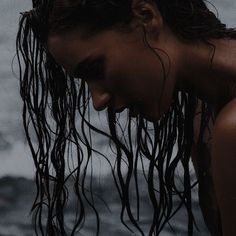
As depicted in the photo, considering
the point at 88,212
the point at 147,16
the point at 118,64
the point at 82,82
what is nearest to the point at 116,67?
the point at 118,64

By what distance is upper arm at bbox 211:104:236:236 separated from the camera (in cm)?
178

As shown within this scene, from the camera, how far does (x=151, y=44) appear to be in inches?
73.6

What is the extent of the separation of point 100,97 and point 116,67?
3.1 inches

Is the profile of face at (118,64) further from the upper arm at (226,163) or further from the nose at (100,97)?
the upper arm at (226,163)

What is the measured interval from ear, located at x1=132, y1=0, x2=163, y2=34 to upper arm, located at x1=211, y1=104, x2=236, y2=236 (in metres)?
0.23

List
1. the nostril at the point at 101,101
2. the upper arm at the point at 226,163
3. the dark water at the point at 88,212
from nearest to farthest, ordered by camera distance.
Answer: the upper arm at the point at 226,163, the nostril at the point at 101,101, the dark water at the point at 88,212

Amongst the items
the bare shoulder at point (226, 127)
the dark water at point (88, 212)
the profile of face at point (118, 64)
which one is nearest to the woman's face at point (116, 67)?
the profile of face at point (118, 64)

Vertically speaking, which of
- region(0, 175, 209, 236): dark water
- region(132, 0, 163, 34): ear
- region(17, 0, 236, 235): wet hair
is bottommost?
region(0, 175, 209, 236): dark water

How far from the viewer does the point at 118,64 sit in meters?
1.87

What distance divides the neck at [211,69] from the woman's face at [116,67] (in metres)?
0.06

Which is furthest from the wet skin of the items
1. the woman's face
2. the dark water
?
the dark water

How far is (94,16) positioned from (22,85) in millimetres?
419

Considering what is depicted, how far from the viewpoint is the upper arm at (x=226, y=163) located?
1.78 meters

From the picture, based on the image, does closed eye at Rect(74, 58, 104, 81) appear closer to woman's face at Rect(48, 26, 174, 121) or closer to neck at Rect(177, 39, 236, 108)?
woman's face at Rect(48, 26, 174, 121)
